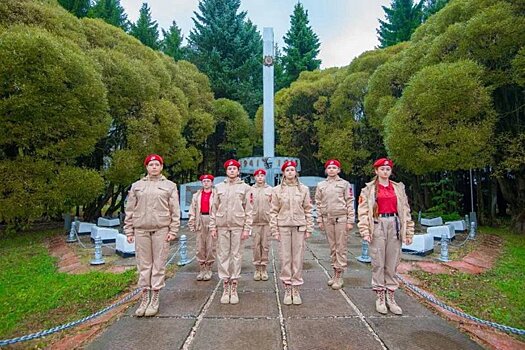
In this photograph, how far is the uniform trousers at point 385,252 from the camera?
3.49 meters

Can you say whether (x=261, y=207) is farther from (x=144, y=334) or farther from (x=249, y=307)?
(x=144, y=334)

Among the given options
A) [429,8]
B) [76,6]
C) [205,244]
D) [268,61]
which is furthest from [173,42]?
[205,244]

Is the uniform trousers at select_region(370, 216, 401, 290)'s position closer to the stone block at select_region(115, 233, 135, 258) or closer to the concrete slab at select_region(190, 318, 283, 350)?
the concrete slab at select_region(190, 318, 283, 350)

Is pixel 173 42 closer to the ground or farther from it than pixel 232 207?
farther from it

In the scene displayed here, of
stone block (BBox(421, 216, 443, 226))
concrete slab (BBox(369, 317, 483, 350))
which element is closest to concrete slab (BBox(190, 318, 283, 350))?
concrete slab (BBox(369, 317, 483, 350))

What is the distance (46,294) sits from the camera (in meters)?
4.59

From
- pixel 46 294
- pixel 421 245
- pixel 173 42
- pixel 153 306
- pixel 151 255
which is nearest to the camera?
pixel 153 306

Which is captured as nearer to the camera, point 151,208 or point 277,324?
point 277,324

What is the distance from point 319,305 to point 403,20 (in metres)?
27.1

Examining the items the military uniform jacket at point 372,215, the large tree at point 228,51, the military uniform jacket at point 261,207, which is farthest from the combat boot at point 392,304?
the large tree at point 228,51

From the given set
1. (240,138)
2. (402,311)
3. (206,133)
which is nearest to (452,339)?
(402,311)

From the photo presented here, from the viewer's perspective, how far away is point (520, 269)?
18.7 ft

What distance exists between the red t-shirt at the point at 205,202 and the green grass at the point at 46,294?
145 cm

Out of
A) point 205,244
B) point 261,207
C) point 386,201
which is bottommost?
point 205,244
